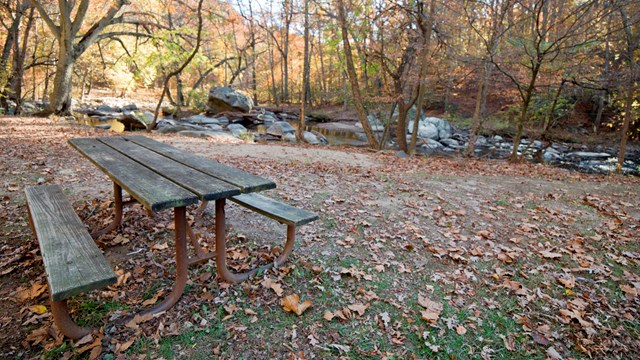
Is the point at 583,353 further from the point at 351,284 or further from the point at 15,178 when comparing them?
the point at 15,178

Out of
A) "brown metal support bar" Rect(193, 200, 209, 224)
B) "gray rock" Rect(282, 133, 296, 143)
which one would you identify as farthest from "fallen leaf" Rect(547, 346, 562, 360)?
"gray rock" Rect(282, 133, 296, 143)

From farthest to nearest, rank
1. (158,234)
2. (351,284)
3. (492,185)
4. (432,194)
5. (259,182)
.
A: (492,185) < (432,194) < (158,234) < (351,284) < (259,182)

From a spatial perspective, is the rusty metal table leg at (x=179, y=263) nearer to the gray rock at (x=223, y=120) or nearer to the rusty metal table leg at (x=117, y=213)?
the rusty metal table leg at (x=117, y=213)

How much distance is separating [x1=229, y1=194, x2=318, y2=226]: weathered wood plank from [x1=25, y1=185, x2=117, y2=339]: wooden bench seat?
0.95 m

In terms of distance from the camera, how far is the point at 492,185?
5.80m

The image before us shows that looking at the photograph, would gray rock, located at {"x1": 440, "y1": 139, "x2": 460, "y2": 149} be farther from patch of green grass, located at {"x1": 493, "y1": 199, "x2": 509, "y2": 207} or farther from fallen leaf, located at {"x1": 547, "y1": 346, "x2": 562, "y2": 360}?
fallen leaf, located at {"x1": 547, "y1": 346, "x2": 562, "y2": 360}

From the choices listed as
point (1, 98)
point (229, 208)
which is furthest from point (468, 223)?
point (1, 98)

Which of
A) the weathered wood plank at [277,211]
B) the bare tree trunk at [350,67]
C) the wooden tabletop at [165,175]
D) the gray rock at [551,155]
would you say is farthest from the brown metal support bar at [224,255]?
the gray rock at [551,155]

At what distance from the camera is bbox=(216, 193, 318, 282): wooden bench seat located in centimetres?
262

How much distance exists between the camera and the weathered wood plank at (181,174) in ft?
6.98

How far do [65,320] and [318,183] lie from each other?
12.0 feet

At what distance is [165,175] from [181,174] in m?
0.10

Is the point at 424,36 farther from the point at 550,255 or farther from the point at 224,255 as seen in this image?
the point at 224,255

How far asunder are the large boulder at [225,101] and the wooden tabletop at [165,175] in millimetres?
17579
